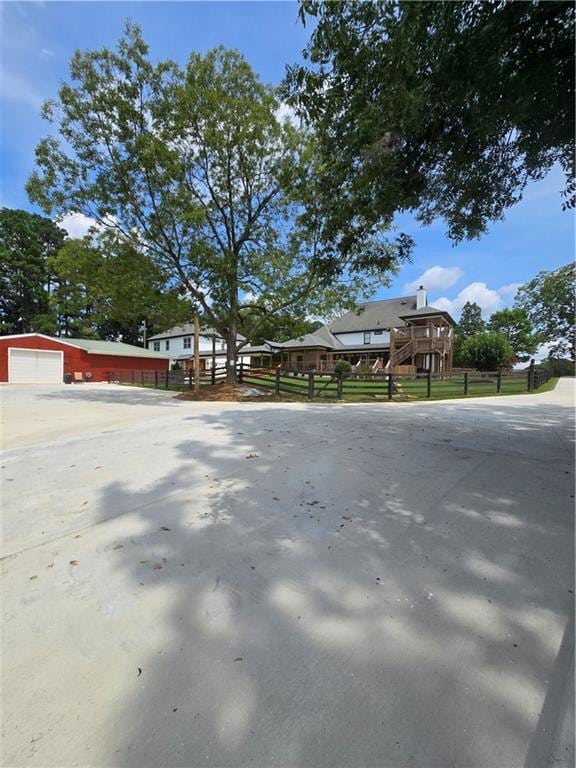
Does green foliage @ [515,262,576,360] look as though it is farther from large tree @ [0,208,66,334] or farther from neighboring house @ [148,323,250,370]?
large tree @ [0,208,66,334]

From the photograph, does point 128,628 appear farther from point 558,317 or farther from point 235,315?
point 558,317

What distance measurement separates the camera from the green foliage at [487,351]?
2746 cm

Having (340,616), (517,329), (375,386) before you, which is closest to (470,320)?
(517,329)

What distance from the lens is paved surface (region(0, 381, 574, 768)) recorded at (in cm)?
129

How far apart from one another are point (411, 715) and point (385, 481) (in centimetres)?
252

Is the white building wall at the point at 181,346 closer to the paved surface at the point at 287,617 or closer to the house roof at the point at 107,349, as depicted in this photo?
the house roof at the point at 107,349

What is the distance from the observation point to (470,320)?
A: 180ft

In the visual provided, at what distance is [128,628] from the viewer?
1.78 metres

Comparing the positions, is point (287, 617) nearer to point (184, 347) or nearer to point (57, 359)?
point (57, 359)

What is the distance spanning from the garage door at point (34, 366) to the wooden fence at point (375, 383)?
10312 millimetres

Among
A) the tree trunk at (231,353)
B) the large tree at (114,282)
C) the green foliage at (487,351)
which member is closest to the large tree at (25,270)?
the large tree at (114,282)

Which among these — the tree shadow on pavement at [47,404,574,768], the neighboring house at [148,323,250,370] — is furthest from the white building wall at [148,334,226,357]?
the tree shadow on pavement at [47,404,574,768]

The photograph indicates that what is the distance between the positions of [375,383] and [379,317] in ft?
54.8

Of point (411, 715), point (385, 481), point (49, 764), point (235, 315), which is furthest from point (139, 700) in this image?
point (235, 315)
